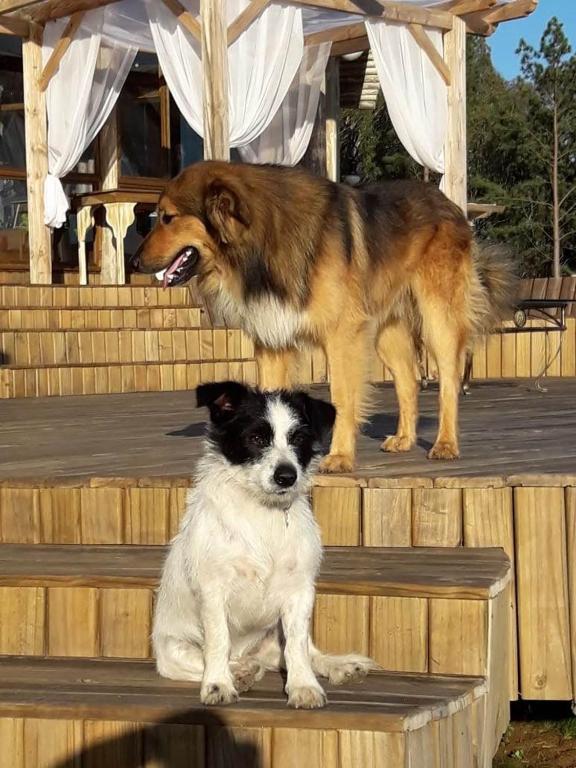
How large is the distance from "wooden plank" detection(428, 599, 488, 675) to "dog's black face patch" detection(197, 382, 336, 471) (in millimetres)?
549

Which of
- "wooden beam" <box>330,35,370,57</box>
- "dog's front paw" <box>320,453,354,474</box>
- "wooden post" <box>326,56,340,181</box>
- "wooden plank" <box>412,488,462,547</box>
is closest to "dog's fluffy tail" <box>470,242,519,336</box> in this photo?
"dog's front paw" <box>320,453,354,474</box>

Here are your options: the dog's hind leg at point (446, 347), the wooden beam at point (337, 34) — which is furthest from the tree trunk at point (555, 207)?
the dog's hind leg at point (446, 347)

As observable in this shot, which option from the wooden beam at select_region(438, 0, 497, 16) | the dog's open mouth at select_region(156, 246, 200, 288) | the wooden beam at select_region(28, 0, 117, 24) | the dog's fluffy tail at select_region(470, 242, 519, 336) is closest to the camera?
the dog's open mouth at select_region(156, 246, 200, 288)

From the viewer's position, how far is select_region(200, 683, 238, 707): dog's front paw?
2.53 m

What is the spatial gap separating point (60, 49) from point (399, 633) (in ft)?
31.1

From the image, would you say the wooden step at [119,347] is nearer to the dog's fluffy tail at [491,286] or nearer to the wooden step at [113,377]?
the wooden step at [113,377]

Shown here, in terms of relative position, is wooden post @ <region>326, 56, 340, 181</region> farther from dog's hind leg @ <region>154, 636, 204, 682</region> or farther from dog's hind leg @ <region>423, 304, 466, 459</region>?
dog's hind leg @ <region>154, 636, 204, 682</region>

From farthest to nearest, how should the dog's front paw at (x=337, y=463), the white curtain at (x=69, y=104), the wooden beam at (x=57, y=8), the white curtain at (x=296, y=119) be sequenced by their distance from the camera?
the white curtain at (x=296, y=119)
the white curtain at (x=69, y=104)
the wooden beam at (x=57, y=8)
the dog's front paw at (x=337, y=463)

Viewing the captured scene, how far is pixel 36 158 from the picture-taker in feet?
36.9

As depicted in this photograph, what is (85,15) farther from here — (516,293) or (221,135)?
(516,293)

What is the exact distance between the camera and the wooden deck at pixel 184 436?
3.96 meters

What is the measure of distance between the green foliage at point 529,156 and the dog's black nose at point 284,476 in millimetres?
30130

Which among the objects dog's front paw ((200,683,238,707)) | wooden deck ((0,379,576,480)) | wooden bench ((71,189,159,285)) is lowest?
dog's front paw ((200,683,238,707))

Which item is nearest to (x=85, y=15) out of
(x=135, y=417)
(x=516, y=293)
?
(x=135, y=417)
